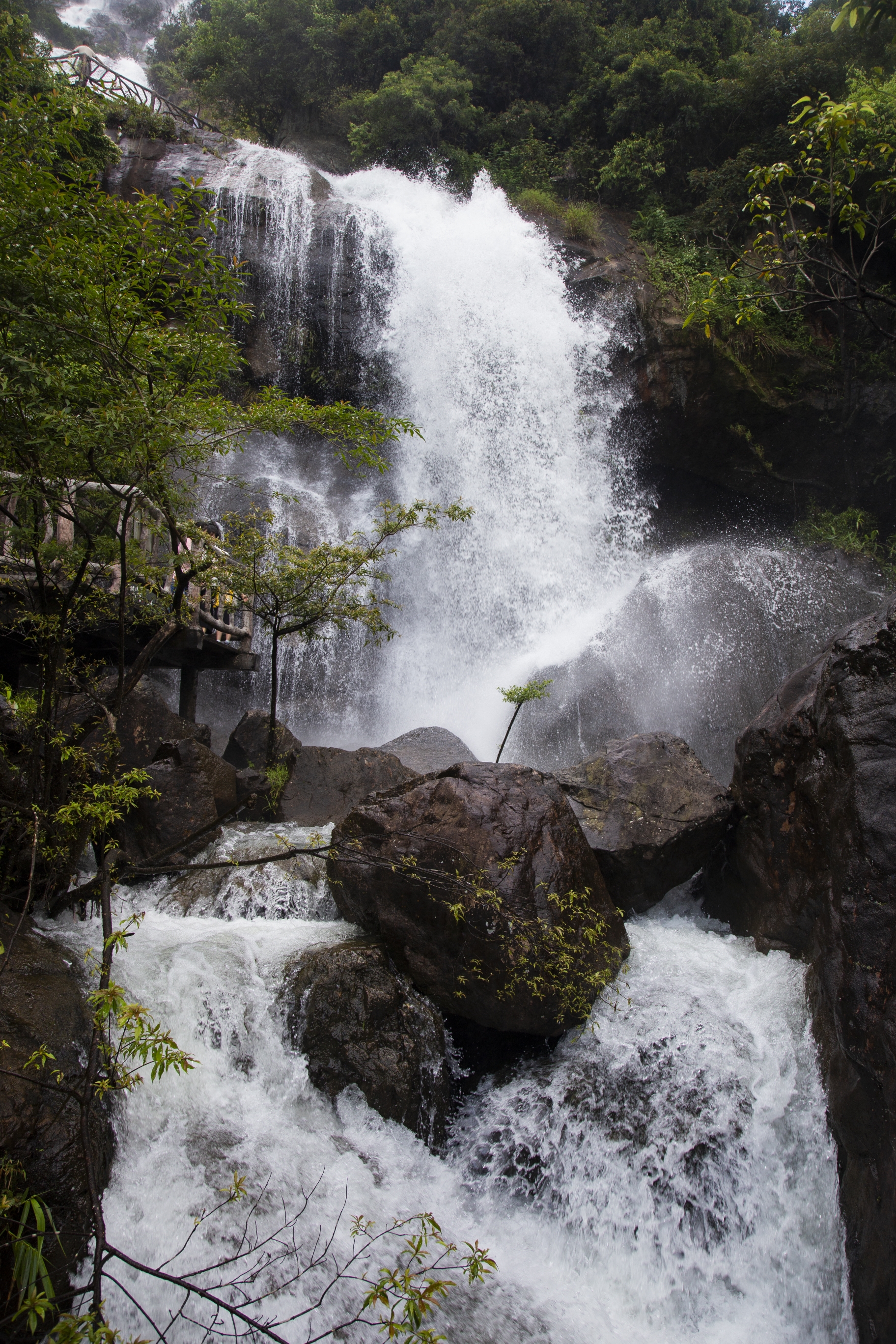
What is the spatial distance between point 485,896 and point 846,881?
2.18 meters

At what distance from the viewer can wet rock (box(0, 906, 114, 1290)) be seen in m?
3.34

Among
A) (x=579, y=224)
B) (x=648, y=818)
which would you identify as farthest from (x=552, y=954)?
(x=579, y=224)

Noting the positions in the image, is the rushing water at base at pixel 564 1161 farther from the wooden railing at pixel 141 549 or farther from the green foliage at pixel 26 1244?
the wooden railing at pixel 141 549

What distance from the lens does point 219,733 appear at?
43.1 ft

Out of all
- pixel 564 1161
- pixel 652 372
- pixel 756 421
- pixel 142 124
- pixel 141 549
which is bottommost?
pixel 564 1161

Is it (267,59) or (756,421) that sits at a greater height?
(267,59)

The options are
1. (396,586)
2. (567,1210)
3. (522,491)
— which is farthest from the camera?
(522,491)

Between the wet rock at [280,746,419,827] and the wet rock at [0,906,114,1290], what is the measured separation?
4.32 metres

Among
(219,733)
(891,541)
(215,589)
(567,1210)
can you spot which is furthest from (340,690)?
(891,541)

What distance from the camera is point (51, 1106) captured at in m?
3.53

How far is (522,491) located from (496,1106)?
43.2 feet

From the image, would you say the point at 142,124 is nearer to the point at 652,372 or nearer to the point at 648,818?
the point at 652,372

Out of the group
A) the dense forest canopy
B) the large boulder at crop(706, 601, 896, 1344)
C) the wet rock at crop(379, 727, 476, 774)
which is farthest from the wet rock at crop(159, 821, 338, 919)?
the dense forest canopy

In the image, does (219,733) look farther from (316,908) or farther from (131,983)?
(131,983)
